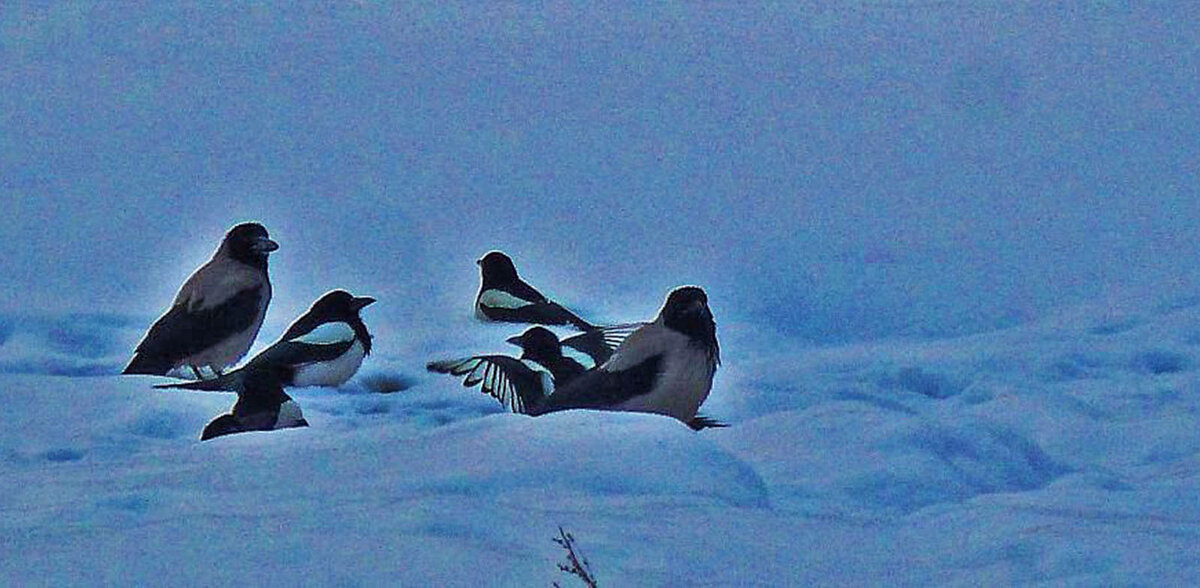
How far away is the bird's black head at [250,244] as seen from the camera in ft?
24.9

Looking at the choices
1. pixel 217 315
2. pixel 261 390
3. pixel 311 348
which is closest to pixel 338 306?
pixel 311 348

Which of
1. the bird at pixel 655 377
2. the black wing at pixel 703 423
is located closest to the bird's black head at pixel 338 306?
the bird at pixel 655 377

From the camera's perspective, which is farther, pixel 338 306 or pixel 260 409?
pixel 338 306

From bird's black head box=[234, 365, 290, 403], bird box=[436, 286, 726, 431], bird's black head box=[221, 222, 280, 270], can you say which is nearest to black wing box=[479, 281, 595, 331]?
bird's black head box=[221, 222, 280, 270]

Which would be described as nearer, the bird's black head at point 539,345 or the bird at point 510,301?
the bird's black head at point 539,345

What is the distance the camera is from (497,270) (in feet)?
27.9

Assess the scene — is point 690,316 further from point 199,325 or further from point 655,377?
point 199,325

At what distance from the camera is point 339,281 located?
9.08 meters

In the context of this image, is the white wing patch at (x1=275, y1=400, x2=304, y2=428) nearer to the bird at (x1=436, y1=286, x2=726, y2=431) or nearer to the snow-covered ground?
the snow-covered ground

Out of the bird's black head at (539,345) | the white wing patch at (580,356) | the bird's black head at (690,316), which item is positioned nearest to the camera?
the bird's black head at (690,316)

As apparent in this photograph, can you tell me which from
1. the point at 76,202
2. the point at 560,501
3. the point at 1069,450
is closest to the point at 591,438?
the point at 560,501

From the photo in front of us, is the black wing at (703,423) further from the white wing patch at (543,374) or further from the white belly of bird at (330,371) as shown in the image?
the white belly of bird at (330,371)

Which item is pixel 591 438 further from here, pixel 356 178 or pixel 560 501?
pixel 356 178

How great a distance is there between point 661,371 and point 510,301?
224cm
